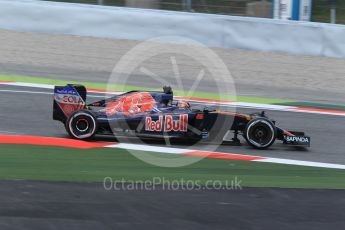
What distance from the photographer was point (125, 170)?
370 inches

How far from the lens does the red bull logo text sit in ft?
35.5

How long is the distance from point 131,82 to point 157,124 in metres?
6.42

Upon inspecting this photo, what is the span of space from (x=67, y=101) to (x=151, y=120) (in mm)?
1310

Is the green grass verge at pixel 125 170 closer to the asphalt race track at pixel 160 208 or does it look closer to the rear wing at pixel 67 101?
the asphalt race track at pixel 160 208

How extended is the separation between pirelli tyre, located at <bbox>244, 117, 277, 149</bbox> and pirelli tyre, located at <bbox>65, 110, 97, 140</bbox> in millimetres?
2327

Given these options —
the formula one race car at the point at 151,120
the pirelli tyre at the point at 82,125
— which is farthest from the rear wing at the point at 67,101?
the pirelli tyre at the point at 82,125

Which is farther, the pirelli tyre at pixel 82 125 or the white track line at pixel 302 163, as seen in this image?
the pirelli tyre at pixel 82 125

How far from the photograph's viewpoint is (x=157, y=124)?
10.8 m

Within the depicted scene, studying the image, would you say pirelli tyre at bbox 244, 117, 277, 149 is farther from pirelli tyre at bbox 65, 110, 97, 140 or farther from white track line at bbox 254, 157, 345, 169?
pirelli tyre at bbox 65, 110, 97, 140

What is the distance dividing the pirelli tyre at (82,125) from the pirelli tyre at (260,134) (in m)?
2.33

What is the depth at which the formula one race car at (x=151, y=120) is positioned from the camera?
10.8m

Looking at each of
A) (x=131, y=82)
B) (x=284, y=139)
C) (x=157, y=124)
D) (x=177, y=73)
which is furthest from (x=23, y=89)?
(x=284, y=139)

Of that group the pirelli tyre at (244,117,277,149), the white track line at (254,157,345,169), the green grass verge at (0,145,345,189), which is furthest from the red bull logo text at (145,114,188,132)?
the white track line at (254,157,345,169)

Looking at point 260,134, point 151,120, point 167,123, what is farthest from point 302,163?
point 151,120
